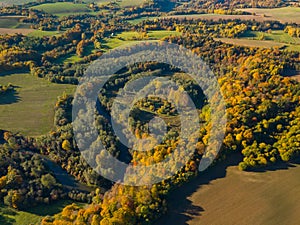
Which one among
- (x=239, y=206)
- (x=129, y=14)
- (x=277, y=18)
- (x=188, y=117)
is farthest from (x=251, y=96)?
(x=129, y=14)

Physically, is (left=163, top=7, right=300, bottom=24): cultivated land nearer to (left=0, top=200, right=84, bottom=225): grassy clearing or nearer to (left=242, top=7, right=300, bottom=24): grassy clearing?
(left=242, top=7, right=300, bottom=24): grassy clearing

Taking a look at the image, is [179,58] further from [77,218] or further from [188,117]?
[77,218]

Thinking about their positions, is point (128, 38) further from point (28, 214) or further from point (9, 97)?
point (28, 214)

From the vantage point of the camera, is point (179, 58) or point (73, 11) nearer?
point (179, 58)

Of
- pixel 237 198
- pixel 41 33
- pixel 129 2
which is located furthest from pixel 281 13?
pixel 237 198

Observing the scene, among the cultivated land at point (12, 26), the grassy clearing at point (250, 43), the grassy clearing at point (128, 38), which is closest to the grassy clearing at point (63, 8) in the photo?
the cultivated land at point (12, 26)

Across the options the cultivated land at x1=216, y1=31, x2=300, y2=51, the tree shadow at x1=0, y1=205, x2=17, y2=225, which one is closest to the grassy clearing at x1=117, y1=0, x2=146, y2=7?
the cultivated land at x1=216, y1=31, x2=300, y2=51
